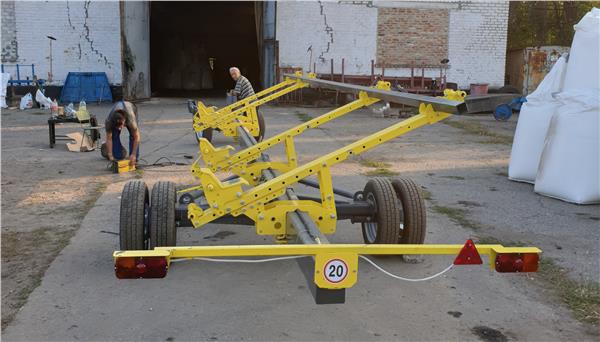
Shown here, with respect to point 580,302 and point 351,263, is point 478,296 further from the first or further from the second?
point 351,263

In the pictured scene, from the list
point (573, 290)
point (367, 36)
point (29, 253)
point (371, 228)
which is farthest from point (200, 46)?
point (573, 290)

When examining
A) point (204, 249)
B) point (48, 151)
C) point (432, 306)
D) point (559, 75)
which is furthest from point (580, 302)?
point (48, 151)

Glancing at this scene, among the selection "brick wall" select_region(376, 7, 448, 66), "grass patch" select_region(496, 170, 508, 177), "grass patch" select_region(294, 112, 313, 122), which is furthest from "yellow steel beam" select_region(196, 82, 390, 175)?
"brick wall" select_region(376, 7, 448, 66)

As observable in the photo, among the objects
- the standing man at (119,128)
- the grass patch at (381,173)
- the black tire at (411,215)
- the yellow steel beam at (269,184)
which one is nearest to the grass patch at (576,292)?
the black tire at (411,215)

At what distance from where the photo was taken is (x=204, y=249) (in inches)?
109

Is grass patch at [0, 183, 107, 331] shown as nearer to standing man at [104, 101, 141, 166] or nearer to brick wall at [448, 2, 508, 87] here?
standing man at [104, 101, 141, 166]

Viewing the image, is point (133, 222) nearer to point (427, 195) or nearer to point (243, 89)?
point (427, 195)

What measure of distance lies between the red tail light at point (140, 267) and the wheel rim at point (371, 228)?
7.68ft

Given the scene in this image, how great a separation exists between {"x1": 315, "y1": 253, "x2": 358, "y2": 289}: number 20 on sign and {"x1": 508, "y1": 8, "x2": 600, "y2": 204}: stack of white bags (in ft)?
16.4

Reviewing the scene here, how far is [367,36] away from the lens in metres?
21.0

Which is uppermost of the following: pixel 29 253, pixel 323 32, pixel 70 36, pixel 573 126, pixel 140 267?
pixel 323 32

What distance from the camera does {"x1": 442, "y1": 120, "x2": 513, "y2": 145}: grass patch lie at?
40.8 feet

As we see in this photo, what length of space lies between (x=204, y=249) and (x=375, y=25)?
19.3 m

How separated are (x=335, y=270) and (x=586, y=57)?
18.8 ft
